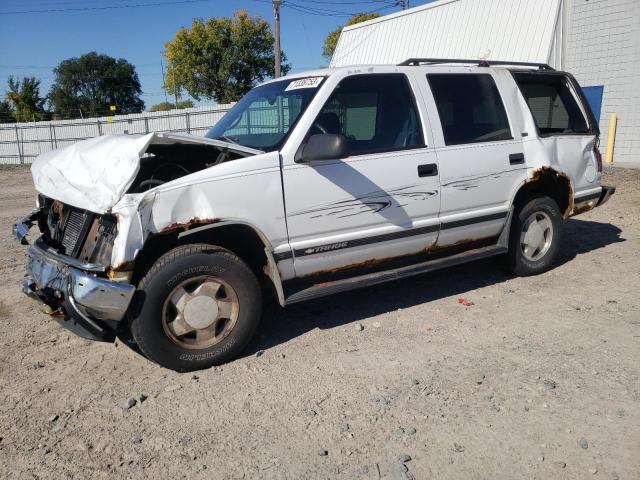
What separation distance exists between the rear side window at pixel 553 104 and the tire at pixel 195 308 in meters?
3.47

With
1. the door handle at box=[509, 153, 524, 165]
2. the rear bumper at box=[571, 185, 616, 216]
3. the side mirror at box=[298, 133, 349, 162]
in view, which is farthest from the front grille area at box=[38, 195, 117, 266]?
the rear bumper at box=[571, 185, 616, 216]

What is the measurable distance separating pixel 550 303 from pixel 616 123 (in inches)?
487

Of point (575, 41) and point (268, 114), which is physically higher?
point (575, 41)

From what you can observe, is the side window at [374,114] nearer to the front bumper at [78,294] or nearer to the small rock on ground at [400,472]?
the front bumper at [78,294]

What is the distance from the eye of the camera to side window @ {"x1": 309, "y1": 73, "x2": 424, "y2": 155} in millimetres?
4141

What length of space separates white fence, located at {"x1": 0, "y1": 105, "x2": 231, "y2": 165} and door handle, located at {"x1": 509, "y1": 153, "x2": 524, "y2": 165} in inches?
789

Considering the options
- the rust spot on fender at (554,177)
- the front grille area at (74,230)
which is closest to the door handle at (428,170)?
the rust spot on fender at (554,177)

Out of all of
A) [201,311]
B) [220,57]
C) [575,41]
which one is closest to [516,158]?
[201,311]

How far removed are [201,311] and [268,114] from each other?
73.0 inches

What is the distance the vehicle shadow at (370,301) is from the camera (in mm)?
4402

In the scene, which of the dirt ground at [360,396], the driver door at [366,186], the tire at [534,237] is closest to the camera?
the dirt ground at [360,396]

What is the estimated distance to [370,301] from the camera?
4984 millimetres

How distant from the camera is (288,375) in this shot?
3.64 meters

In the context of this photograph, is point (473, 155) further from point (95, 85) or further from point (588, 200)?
point (95, 85)
